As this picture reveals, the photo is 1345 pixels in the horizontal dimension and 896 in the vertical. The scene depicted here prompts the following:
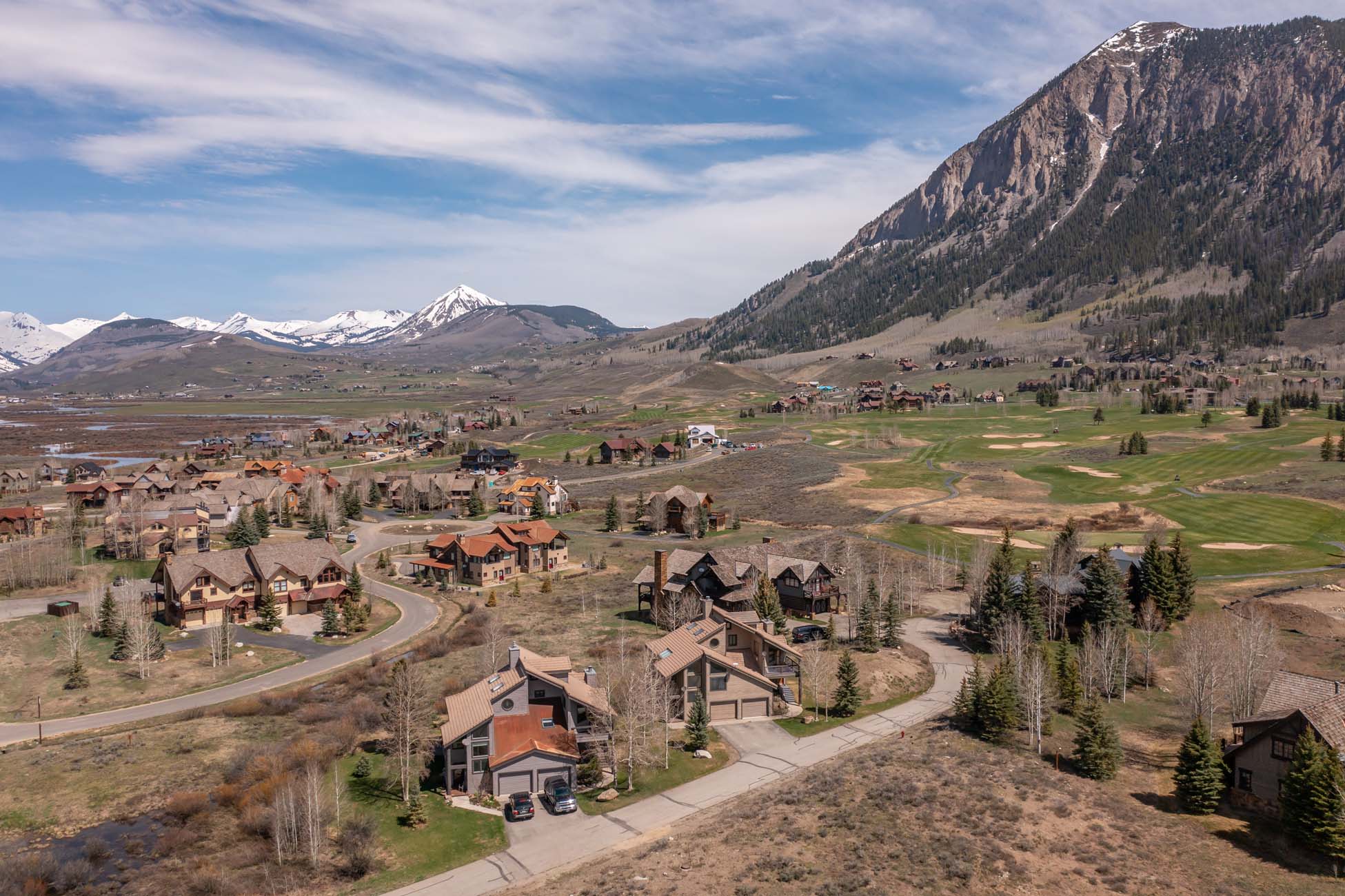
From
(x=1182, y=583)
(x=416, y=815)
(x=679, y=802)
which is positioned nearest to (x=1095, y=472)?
(x=1182, y=583)

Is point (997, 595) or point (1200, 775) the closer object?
point (1200, 775)

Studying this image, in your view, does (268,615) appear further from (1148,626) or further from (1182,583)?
(1182,583)

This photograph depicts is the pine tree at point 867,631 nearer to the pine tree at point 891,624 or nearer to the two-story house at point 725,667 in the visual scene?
the pine tree at point 891,624

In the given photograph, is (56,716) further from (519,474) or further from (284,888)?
(519,474)

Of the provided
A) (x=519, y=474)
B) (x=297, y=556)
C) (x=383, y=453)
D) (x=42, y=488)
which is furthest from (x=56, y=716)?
(x=383, y=453)

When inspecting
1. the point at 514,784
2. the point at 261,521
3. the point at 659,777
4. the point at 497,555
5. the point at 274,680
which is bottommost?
the point at 659,777

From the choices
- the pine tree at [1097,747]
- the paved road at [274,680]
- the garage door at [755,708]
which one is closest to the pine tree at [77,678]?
the paved road at [274,680]

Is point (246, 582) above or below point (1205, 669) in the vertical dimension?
below
